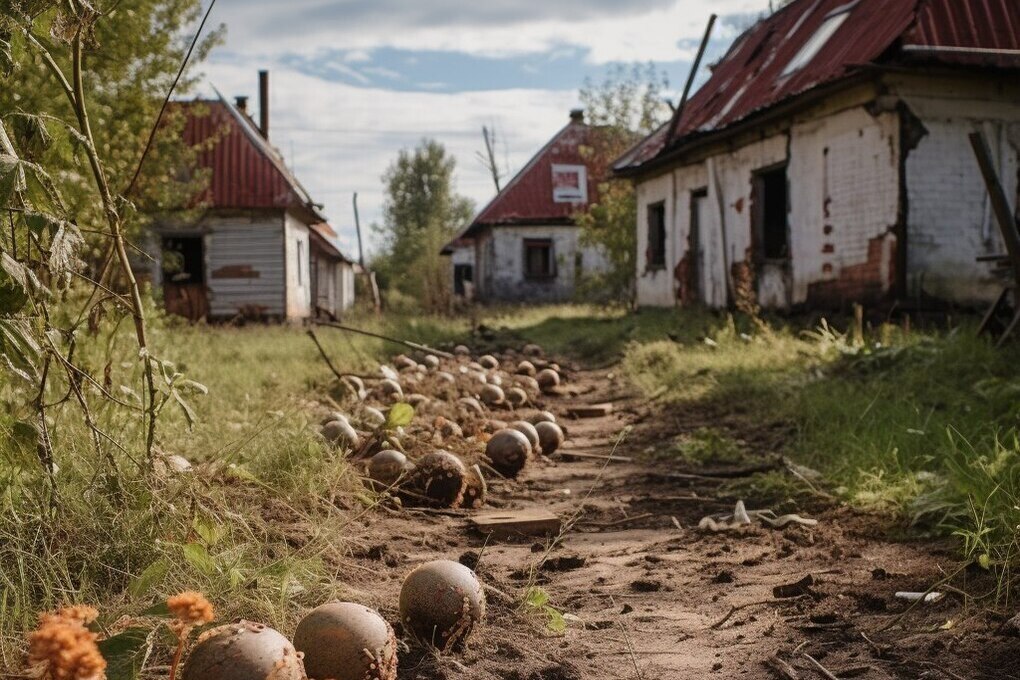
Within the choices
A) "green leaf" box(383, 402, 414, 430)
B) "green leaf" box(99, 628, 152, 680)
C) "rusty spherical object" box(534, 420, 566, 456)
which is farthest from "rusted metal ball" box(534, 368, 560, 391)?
"green leaf" box(99, 628, 152, 680)

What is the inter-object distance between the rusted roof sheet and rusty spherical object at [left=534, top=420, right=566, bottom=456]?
15622 millimetres

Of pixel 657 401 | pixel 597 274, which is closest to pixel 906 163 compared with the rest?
pixel 657 401

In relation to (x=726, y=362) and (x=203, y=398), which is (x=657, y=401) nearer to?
(x=726, y=362)

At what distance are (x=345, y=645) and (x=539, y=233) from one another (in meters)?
29.4

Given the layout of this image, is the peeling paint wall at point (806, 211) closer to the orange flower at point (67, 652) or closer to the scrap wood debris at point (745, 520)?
the scrap wood debris at point (745, 520)

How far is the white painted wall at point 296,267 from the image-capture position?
22.2 metres

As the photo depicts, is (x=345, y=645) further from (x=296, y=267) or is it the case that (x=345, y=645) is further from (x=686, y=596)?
(x=296, y=267)

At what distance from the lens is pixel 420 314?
79.6ft

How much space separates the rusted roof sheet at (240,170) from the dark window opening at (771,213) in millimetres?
10562

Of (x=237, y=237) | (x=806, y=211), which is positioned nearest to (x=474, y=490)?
(x=806, y=211)

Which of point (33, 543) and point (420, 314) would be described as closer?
point (33, 543)

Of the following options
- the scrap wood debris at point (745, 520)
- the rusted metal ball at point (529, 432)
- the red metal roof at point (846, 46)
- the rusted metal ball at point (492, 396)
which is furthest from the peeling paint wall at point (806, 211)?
the scrap wood debris at point (745, 520)

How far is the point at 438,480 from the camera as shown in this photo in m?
5.23

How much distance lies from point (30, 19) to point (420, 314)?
21.4 meters
